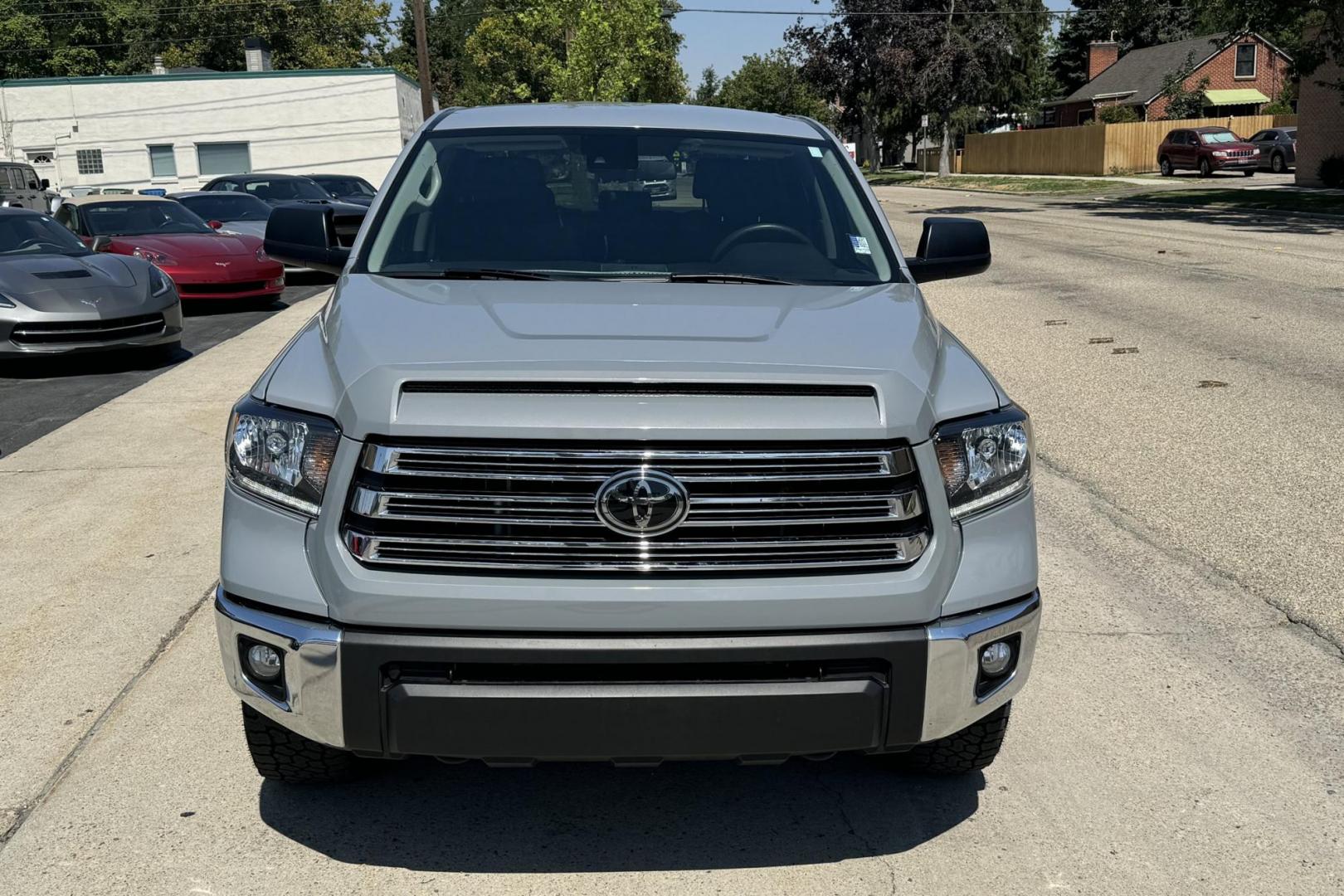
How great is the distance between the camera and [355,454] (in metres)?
2.83

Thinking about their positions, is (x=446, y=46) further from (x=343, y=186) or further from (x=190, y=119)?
(x=343, y=186)

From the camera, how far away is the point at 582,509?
2.79m

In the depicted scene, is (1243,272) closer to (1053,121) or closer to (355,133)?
(355,133)

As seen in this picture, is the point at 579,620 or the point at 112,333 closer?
the point at 579,620

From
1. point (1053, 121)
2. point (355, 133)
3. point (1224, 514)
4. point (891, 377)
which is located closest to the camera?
point (891, 377)

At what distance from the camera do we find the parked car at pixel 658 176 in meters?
4.34

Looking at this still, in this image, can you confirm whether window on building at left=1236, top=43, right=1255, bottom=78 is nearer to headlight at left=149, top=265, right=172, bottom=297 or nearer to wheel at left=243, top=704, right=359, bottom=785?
headlight at left=149, top=265, right=172, bottom=297

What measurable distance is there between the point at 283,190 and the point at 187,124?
28.8m

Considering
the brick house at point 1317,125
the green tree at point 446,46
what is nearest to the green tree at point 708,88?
the green tree at point 446,46

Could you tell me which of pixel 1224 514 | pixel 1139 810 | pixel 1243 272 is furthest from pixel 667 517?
pixel 1243 272

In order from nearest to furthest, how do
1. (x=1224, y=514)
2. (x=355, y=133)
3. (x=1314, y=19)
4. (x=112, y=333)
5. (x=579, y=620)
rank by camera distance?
(x=579, y=620) < (x=1224, y=514) < (x=112, y=333) < (x=1314, y=19) < (x=355, y=133)

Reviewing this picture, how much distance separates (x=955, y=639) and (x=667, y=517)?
680mm

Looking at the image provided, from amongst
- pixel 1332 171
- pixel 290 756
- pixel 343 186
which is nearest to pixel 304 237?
pixel 290 756

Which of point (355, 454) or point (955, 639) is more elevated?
point (355, 454)
